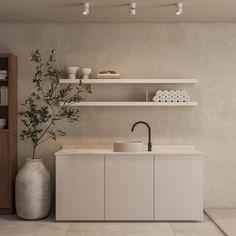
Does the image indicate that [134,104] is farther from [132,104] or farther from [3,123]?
[3,123]

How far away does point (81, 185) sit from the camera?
4.68m

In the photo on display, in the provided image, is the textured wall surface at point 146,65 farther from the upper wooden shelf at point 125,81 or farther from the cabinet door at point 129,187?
the cabinet door at point 129,187

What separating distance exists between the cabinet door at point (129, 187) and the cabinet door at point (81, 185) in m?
0.09

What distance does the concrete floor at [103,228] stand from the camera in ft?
14.0

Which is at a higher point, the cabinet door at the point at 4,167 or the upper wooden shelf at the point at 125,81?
the upper wooden shelf at the point at 125,81

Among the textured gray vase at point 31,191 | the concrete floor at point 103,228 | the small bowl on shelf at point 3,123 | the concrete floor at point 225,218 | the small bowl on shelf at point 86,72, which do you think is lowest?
the concrete floor at point 103,228

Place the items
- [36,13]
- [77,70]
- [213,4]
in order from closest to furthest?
[213,4], [36,13], [77,70]

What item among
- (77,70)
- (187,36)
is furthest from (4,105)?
(187,36)

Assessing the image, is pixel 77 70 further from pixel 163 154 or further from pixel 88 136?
pixel 163 154

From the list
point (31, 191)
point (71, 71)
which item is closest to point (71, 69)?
point (71, 71)

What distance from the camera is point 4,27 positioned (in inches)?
208

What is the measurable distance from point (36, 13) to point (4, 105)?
3.96 ft

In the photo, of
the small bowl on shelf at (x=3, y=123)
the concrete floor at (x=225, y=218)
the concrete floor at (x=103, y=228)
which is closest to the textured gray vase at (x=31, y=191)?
the concrete floor at (x=103, y=228)

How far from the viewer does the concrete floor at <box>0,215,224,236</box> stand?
4.27 meters
